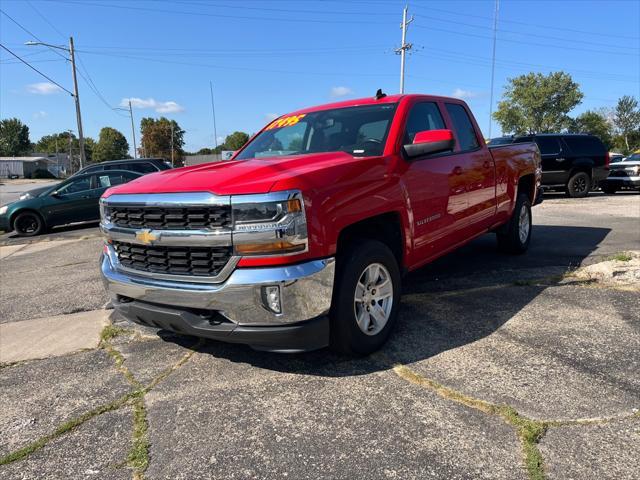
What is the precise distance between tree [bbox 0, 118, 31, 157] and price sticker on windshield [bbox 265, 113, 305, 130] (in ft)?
384

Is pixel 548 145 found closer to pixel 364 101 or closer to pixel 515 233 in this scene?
pixel 515 233

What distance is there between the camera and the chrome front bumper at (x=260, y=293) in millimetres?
2865

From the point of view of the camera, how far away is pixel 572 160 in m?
14.8

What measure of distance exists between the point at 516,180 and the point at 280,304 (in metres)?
4.42

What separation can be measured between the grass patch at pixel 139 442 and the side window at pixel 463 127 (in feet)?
12.3

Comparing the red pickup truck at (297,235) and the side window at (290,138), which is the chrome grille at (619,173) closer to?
the red pickup truck at (297,235)

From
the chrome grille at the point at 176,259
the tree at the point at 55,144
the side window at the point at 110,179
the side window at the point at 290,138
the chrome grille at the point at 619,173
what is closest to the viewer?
the chrome grille at the point at 176,259

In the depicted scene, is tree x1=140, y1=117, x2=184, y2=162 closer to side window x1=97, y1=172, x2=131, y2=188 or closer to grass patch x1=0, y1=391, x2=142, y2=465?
side window x1=97, y1=172, x2=131, y2=188

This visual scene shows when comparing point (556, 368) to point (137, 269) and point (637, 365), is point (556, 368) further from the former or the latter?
point (137, 269)

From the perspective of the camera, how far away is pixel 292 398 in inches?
119

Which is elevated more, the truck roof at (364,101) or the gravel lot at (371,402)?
the truck roof at (364,101)

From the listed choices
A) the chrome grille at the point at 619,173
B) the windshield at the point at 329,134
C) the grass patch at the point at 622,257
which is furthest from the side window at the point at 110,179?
the chrome grille at the point at 619,173

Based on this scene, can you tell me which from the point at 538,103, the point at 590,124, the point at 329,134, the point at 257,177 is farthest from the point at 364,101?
the point at 590,124

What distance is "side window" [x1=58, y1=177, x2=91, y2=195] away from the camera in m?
12.7
